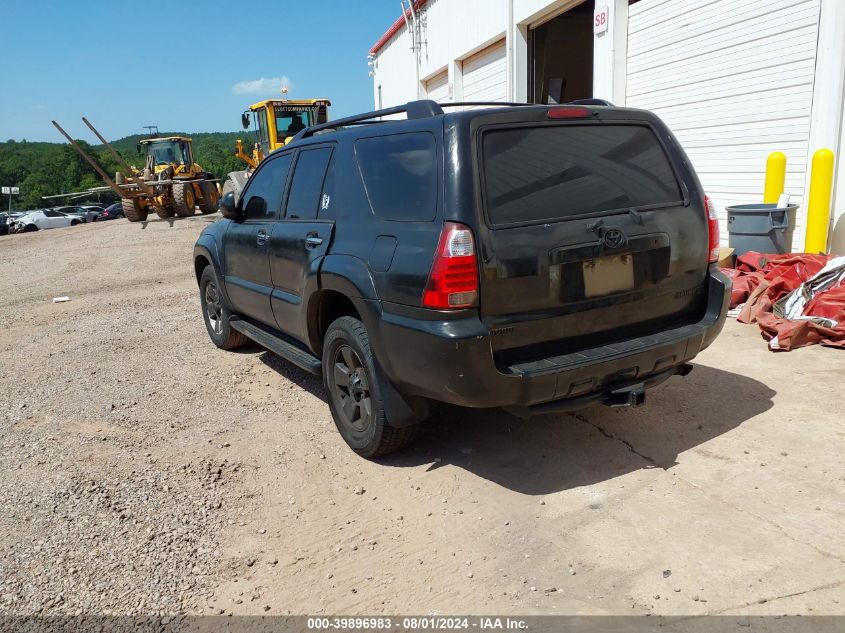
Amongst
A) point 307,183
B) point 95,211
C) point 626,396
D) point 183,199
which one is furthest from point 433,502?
→ point 95,211

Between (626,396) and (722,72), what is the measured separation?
250 inches

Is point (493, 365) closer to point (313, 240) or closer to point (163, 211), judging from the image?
point (313, 240)

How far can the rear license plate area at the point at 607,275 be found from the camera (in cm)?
346

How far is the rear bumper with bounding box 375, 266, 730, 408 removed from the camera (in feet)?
10.5

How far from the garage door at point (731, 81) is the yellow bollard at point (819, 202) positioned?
0.33 m

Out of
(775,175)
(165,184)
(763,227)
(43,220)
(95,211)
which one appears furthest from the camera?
(95,211)

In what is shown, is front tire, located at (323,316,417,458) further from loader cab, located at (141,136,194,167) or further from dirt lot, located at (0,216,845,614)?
loader cab, located at (141,136,194,167)

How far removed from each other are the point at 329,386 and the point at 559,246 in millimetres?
1753

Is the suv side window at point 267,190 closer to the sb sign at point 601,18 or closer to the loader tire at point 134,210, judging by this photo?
the sb sign at point 601,18

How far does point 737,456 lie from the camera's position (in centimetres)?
385

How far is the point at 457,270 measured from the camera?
3195mm

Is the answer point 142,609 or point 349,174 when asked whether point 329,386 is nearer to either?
point 349,174

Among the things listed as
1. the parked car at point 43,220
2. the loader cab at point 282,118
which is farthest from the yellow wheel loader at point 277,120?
the parked car at point 43,220

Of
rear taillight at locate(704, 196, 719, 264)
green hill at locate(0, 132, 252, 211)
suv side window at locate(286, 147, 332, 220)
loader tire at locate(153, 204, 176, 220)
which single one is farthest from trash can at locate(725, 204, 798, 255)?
green hill at locate(0, 132, 252, 211)
